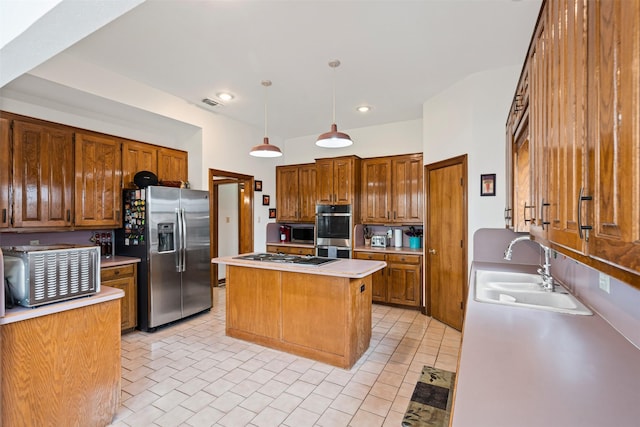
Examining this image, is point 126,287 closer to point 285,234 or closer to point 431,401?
point 285,234

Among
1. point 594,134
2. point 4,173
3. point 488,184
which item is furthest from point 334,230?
point 594,134

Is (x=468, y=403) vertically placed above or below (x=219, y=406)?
above

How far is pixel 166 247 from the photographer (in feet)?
12.4

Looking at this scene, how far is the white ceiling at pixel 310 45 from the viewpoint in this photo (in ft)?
7.61

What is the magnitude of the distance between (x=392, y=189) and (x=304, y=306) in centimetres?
268

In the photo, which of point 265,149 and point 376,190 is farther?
point 376,190

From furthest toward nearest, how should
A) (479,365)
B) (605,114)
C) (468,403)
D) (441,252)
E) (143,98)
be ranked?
(441,252), (143,98), (479,365), (468,403), (605,114)

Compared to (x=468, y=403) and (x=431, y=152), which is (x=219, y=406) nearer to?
(x=468, y=403)

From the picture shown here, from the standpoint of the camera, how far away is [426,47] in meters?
2.84

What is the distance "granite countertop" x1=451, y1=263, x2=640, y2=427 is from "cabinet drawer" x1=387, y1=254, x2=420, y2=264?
291cm

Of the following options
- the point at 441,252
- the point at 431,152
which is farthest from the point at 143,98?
the point at 441,252

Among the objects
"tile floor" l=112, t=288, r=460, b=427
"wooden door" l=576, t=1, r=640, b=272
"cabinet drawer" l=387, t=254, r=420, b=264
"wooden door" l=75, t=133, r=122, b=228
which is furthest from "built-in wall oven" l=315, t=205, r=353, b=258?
"wooden door" l=576, t=1, r=640, b=272

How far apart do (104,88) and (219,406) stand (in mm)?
3344

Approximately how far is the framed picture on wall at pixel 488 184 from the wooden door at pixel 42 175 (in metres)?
4.56
